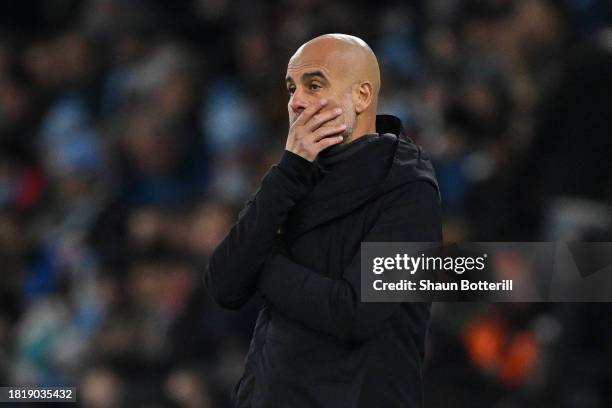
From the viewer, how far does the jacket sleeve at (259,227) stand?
2.35m

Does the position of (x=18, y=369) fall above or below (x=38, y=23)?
below

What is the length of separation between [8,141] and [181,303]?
2.60 metres

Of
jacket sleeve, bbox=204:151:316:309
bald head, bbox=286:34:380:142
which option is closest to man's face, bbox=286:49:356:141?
bald head, bbox=286:34:380:142

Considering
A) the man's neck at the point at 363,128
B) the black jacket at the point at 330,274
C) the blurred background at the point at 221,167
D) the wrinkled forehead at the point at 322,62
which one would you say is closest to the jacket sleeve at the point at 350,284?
the black jacket at the point at 330,274

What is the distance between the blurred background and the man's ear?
74.7 inches

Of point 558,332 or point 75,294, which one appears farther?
point 75,294

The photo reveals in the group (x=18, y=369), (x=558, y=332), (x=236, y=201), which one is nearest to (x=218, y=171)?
(x=236, y=201)

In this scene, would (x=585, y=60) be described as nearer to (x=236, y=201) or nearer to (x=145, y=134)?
(x=236, y=201)

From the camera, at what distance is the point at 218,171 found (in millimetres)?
6418

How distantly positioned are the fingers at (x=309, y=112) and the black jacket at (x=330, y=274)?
0.24ft

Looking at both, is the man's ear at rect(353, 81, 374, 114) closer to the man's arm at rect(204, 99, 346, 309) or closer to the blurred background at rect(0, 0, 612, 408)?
the man's arm at rect(204, 99, 346, 309)

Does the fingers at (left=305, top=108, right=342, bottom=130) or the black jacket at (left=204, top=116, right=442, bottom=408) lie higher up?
the fingers at (left=305, top=108, right=342, bottom=130)

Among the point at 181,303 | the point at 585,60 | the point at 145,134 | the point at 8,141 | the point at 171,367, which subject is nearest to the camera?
the point at 585,60

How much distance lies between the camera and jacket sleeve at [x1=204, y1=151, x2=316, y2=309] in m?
2.35
